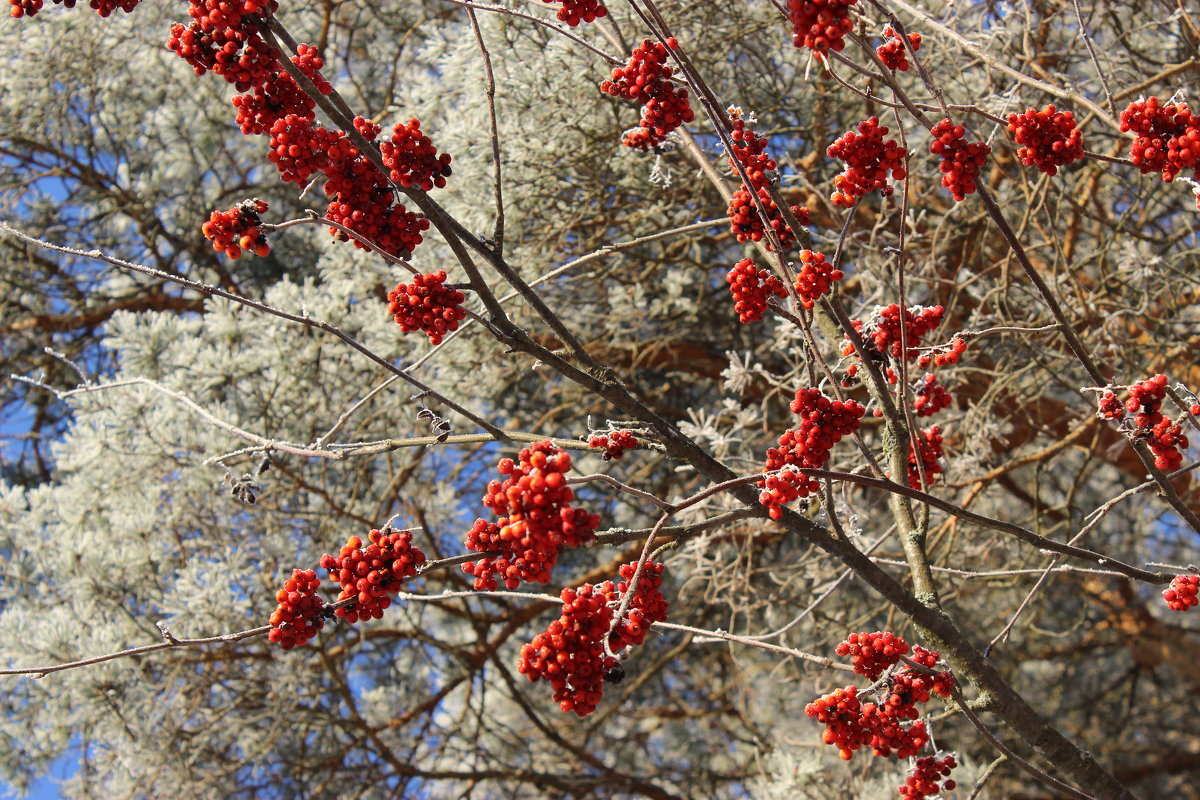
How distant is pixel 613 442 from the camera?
1.68 m

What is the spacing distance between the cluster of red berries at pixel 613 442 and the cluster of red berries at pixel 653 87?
615 mm

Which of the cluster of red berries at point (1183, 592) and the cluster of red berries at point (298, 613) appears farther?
the cluster of red berries at point (1183, 592)

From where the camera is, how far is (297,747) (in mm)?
4625

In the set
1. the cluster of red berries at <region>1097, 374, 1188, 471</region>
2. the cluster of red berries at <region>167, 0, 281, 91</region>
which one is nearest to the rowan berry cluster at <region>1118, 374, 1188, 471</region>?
the cluster of red berries at <region>1097, 374, 1188, 471</region>

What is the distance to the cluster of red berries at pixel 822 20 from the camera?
4.48 feet

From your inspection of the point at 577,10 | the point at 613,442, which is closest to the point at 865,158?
the point at 577,10

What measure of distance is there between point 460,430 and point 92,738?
1.90 metres

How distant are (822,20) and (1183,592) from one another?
1.23m

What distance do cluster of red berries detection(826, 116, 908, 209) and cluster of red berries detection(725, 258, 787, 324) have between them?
0.23 meters

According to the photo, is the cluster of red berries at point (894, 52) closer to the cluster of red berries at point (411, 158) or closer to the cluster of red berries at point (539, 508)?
the cluster of red berries at point (411, 158)

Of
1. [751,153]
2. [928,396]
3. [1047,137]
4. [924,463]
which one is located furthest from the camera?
[928,396]

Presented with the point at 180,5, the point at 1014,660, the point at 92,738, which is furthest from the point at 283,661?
the point at 1014,660

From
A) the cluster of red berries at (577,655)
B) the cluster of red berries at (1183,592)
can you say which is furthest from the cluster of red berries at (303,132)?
the cluster of red berries at (1183,592)

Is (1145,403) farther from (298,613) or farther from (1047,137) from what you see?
(298,613)
